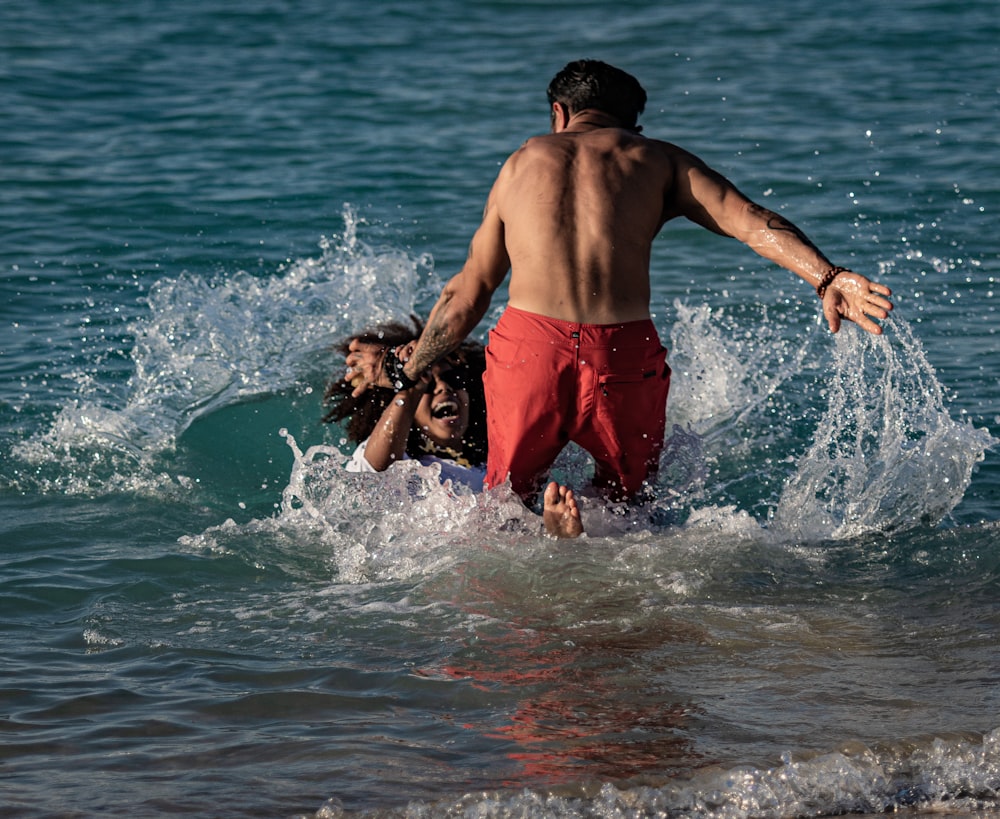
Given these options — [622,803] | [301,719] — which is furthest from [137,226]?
[622,803]

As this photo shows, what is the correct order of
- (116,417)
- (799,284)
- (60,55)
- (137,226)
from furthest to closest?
1. (60,55)
2. (137,226)
3. (799,284)
4. (116,417)

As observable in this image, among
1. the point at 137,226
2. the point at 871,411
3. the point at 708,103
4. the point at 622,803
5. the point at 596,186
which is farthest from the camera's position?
the point at 708,103

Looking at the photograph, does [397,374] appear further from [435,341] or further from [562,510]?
[562,510]

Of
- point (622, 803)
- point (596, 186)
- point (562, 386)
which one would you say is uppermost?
point (596, 186)

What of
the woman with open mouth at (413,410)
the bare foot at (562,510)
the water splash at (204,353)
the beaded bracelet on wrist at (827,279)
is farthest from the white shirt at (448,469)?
the beaded bracelet on wrist at (827,279)

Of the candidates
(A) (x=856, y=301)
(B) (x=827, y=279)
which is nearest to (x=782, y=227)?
(B) (x=827, y=279)

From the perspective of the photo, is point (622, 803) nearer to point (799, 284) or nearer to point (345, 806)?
point (345, 806)

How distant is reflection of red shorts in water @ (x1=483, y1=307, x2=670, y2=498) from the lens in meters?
5.15

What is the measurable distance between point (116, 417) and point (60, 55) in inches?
392

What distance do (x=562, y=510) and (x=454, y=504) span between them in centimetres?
64

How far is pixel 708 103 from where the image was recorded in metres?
14.2

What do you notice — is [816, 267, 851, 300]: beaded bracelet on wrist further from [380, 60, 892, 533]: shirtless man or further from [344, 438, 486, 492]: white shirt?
[344, 438, 486, 492]: white shirt

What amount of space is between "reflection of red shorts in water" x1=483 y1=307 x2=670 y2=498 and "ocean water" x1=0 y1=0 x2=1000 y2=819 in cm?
32

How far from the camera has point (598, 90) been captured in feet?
17.8
